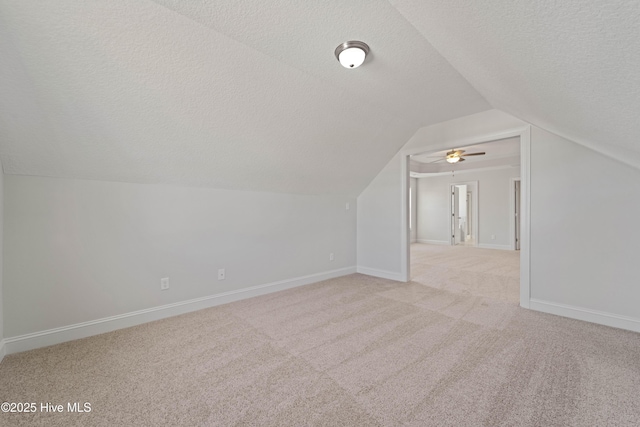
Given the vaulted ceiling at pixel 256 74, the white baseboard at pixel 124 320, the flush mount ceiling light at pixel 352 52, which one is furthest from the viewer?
the white baseboard at pixel 124 320

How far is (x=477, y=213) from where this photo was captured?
7773 mm

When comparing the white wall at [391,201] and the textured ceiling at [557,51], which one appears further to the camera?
the white wall at [391,201]

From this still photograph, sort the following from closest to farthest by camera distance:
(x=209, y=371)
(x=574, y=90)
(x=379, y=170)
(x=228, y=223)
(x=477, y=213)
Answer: (x=574, y=90) < (x=209, y=371) < (x=228, y=223) < (x=379, y=170) < (x=477, y=213)

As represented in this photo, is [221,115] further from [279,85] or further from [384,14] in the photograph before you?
[384,14]

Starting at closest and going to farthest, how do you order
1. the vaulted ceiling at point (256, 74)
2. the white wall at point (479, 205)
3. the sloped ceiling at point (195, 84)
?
the vaulted ceiling at point (256, 74) < the sloped ceiling at point (195, 84) < the white wall at point (479, 205)

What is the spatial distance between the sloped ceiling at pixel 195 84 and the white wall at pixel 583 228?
40.4 inches

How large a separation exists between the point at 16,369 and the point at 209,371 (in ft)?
4.23

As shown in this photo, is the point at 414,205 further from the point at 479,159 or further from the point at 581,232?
the point at 581,232

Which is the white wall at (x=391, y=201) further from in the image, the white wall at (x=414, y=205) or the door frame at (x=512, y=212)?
the white wall at (x=414, y=205)

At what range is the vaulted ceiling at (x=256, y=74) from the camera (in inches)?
39.1

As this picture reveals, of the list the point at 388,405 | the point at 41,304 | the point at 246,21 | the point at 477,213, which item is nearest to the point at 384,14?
the point at 246,21

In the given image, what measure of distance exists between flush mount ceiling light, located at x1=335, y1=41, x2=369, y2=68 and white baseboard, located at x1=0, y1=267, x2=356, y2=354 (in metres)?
2.65

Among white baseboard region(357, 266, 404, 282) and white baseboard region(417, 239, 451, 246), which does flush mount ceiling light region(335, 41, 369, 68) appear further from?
white baseboard region(417, 239, 451, 246)

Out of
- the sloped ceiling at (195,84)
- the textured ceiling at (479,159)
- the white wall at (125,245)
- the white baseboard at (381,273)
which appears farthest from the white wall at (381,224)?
the textured ceiling at (479,159)
